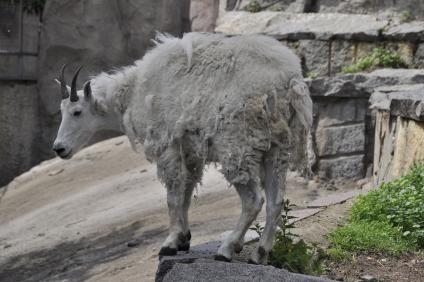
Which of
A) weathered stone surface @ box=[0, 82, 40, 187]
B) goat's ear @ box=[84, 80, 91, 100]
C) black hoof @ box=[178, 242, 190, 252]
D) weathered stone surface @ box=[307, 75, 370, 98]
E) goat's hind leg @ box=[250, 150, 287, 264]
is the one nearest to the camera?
goat's hind leg @ box=[250, 150, 287, 264]

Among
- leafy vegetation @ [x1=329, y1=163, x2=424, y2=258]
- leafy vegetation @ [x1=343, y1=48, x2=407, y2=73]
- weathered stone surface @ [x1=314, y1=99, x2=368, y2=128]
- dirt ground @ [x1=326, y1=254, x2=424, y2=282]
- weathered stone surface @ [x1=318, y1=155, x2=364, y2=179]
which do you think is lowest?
weathered stone surface @ [x1=318, y1=155, x2=364, y2=179]

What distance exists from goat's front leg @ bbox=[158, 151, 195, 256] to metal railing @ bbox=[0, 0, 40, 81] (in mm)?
10412

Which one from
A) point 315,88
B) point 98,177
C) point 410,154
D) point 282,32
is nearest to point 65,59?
point 98,177

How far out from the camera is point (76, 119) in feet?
21.7

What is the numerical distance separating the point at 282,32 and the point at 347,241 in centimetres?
588

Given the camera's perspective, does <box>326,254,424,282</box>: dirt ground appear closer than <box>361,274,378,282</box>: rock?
No

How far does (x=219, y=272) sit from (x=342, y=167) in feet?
18.6

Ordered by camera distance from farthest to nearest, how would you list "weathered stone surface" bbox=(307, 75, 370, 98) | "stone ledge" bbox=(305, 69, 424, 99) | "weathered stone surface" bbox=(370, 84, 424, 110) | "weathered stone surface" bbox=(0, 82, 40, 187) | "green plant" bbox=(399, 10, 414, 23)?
"weathered stone surface" bbox=(0, 82, 40, 187)
"green plant" bbox=(399, 10, 414, 23)
"weathered stone surface" bbox=(307, 75, 370, 98)
"stone ledge" bbox=(305, 69, 424, 99)
"weathered stone surface" bbox=(370, 84, 424, 110)

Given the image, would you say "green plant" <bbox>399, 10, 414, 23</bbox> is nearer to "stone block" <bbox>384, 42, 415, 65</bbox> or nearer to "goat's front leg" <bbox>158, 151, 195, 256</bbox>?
"stone block" <bbox>384, 42, 415, 65</bbox>

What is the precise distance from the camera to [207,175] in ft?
37.9

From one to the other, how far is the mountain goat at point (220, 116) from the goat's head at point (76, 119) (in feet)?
0.22

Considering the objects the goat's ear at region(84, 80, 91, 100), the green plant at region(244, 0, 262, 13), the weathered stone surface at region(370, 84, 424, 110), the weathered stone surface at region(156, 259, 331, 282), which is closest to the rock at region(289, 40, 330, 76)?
the weathered stone surface at region(370, 84, 424, 110)

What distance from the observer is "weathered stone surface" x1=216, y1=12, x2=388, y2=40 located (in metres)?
11.7

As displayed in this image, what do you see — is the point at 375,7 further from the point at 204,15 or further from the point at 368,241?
the point at 368,241
